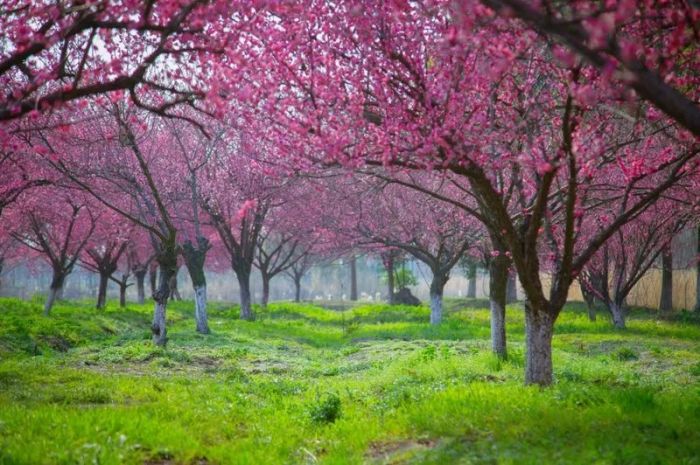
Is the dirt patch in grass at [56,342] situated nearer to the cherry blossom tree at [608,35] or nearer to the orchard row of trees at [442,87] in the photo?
the orchard row of trees at [442,87]

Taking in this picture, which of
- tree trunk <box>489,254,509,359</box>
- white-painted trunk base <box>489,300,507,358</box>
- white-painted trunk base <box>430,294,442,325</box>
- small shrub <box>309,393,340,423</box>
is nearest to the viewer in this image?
small shrub <box>309,393,340,423</box>

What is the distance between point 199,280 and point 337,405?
17740 mm

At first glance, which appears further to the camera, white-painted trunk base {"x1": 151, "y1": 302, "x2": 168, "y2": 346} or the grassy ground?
white-painted trunk base {"x1": 151, "y1": 302, "x2": 168, "y2": 346}

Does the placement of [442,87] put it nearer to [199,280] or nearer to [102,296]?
[199,280]

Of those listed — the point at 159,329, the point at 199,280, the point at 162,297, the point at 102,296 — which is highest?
the point at 199,280

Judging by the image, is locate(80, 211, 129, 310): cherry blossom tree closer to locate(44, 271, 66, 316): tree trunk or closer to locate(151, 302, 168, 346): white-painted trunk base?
locate(44, 271, 66, 316): tree trunk

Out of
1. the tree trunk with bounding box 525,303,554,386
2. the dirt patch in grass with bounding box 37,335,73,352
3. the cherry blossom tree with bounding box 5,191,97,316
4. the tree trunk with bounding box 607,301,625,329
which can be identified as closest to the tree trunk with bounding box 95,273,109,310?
the cherry blossom tree with bounding box 5,191,97,316

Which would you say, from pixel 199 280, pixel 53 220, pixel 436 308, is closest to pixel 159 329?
pixel 199 280

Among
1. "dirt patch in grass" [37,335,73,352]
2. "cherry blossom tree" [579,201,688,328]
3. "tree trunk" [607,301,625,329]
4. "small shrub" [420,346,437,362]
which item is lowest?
"dirt patch in grass" [37,335,73,352]

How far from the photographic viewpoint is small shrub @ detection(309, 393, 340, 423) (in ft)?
Result: 30.0

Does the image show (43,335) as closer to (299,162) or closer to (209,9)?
(299,162)

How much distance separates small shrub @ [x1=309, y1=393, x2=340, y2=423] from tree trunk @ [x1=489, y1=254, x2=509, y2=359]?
7.70 metres

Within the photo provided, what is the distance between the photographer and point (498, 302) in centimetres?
1641

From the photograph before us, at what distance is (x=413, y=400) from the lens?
9.93m
